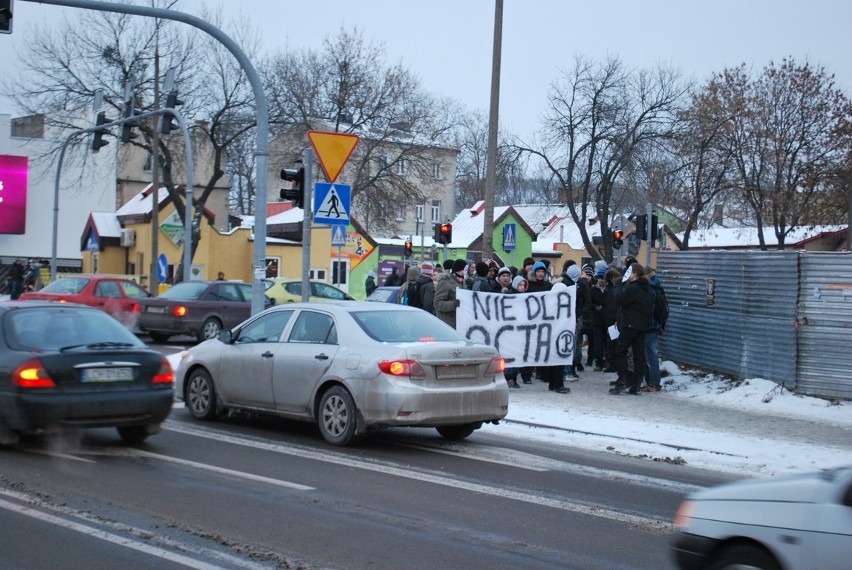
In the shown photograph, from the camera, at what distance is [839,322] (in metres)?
14.1

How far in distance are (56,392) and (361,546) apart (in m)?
4.29

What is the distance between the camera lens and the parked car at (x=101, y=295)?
25.5 metres

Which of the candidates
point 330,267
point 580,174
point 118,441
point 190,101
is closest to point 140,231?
point 330,267

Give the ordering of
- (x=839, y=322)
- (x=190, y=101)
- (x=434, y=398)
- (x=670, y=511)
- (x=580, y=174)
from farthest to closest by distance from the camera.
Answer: (x=580, y=174), (x=190, y=101), (x=839, y=322), (x=434, y=398), (x=670, y=511)

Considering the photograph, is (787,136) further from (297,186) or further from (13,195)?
(13,195)

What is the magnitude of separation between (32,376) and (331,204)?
674 cm

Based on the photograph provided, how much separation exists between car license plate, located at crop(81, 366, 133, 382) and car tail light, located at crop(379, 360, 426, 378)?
2.55 meters

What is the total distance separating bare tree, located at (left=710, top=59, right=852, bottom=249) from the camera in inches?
1598

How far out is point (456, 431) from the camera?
1162 centimetres

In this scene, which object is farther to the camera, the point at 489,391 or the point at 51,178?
the point at 51,178

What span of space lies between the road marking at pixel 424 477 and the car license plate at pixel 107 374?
57.5 inches

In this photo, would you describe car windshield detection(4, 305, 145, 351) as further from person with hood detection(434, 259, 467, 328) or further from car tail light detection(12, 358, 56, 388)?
person with hood detection(434, 259, 467, 328)

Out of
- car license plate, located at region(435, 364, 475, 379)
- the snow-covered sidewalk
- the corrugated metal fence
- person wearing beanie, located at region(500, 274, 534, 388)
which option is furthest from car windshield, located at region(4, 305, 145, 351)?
the corrugated metal fence

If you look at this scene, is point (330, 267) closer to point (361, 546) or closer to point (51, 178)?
point (51, 178)
